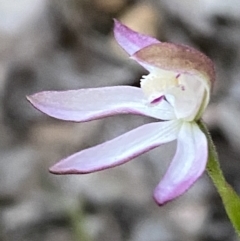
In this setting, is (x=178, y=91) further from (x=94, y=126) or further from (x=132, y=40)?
(x=94, y=126)

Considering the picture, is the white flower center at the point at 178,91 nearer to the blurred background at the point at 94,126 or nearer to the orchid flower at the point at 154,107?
the orchid flower at the point at 154,107

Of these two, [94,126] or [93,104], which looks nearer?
[93,104]

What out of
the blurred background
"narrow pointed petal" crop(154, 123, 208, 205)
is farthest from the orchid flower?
the blurred background

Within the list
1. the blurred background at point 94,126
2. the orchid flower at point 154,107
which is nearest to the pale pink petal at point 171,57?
the orchid flower at point 154,107

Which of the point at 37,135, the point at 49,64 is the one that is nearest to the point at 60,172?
the point at 37,135

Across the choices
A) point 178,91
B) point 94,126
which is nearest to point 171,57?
point 178,91

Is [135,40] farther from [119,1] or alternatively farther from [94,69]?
[119,1]

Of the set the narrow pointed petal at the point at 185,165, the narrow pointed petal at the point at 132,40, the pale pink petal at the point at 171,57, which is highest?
the pale pink petal at the point at 171,57
